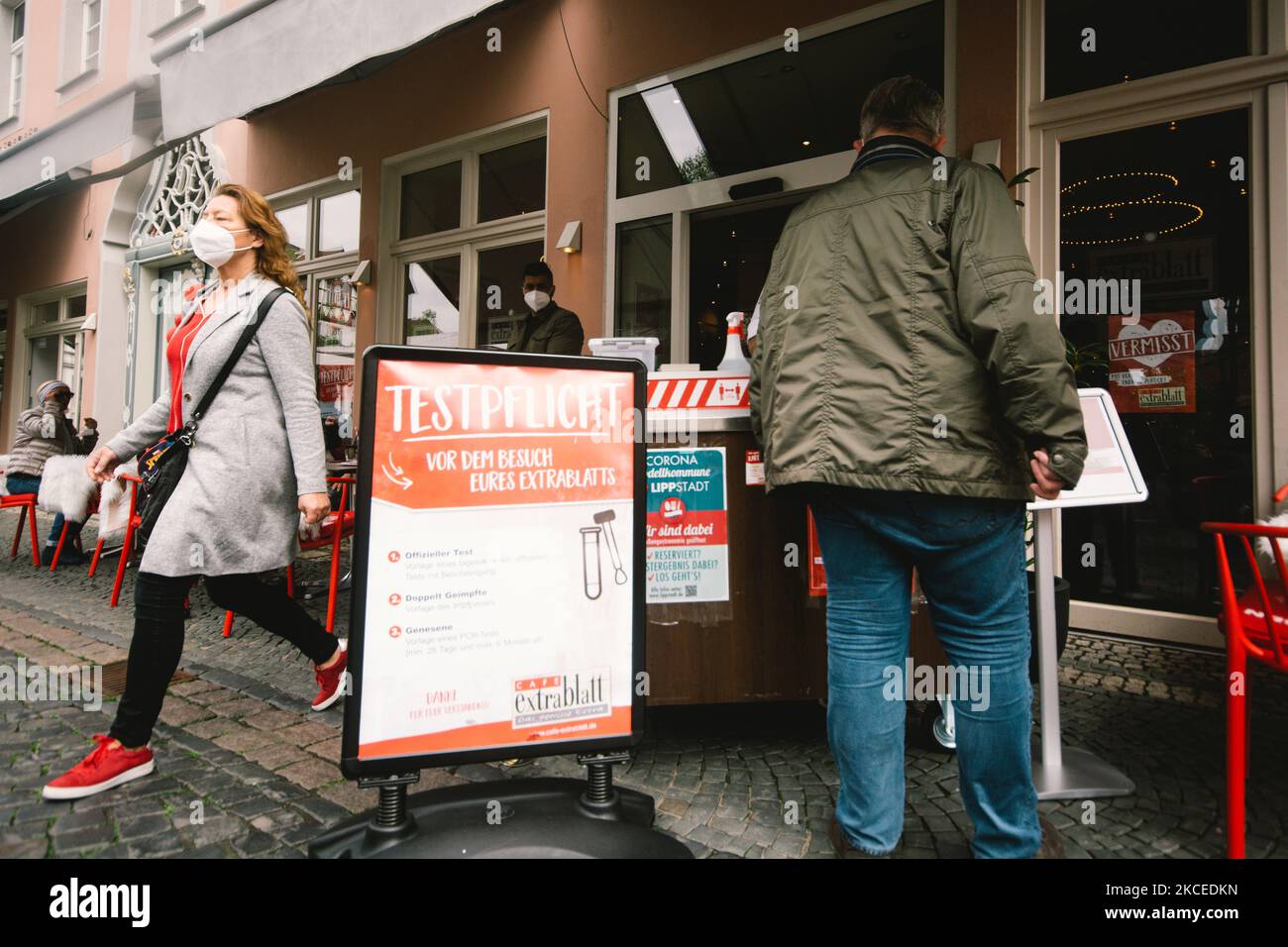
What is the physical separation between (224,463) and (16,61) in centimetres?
1589

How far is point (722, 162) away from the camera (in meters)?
6.10

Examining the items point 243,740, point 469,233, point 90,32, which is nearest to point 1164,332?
point 243,740

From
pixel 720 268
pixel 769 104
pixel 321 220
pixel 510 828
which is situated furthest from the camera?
Result: pixel 321 220

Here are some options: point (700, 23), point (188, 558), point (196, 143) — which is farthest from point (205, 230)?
point (196, 143)

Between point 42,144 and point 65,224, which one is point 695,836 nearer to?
point 42,144

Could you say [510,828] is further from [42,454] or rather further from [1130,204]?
[42,454]

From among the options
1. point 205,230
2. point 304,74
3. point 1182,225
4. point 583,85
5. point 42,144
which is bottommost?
point 205,230

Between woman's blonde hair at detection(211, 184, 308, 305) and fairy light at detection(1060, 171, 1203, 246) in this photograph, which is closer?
woman's blonde hair at detection(211, 184, 308, 305)

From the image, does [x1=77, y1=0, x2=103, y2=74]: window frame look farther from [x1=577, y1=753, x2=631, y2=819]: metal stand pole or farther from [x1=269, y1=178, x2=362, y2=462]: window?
[x1=577, y1=753, x2=631, y2=819]: metal stand pole

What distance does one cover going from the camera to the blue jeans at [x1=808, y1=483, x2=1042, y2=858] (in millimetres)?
1838

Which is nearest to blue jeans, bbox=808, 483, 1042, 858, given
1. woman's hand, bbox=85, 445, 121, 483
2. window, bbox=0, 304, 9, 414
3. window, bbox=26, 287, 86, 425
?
woman's hand, bbox=85, 445, 121, 483

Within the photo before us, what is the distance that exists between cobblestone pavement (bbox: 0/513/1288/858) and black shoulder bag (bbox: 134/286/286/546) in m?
0.87

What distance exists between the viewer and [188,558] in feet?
7.83
